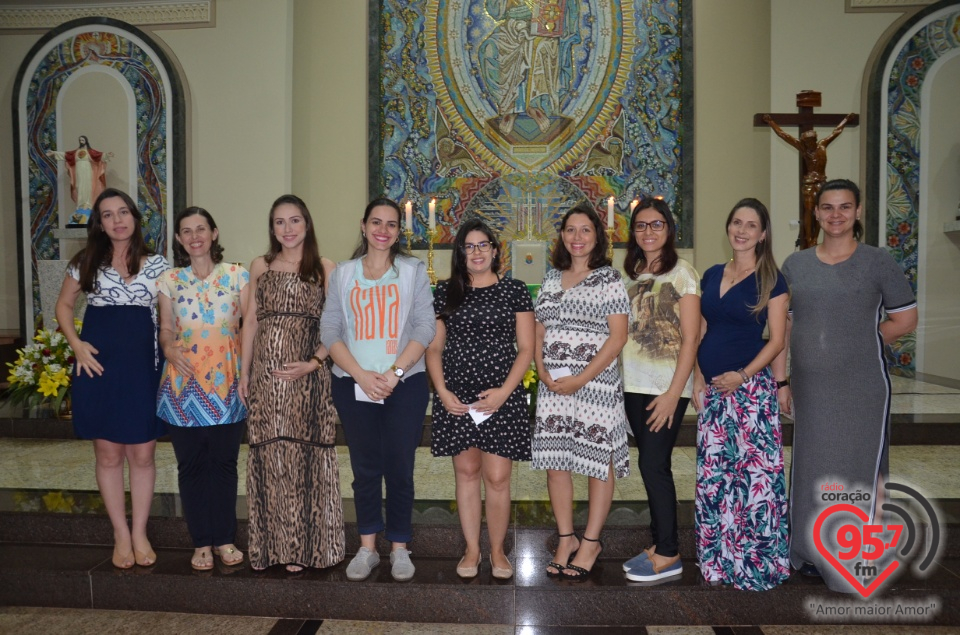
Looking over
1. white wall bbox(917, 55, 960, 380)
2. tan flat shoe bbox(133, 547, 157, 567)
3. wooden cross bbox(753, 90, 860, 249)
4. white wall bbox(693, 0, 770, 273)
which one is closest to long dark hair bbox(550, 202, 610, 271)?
tan flat shoe bbox(133, 547, 157, 567)

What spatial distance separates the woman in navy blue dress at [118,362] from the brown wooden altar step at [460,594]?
0.16 metres

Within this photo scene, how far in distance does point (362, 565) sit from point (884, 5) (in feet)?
21.1

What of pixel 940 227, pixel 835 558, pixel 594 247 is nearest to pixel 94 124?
pixel 594 247

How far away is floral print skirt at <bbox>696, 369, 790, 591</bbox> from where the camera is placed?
8.06 ft

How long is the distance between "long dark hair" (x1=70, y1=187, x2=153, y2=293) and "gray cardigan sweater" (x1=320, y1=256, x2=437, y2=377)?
78 centimetres

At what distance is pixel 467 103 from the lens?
690cm

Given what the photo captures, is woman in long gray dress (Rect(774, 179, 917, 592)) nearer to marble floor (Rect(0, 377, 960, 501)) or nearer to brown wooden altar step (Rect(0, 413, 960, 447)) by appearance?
marble floor (Rect(0, 377, 960, 501))

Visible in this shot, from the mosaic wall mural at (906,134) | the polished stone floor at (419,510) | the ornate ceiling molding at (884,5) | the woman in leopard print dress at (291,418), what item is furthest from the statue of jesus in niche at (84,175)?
the mosaic wall mural at (906,134)

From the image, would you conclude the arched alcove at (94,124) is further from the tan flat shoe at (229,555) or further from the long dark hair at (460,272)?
the long dark hair at (460,272)

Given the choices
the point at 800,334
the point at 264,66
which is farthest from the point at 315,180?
the point at 800,334

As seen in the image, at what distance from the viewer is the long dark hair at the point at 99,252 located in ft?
8.75

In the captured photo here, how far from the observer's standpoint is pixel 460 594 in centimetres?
250

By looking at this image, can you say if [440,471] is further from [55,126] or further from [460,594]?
[55,126]

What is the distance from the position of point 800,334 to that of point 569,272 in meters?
0.84
